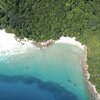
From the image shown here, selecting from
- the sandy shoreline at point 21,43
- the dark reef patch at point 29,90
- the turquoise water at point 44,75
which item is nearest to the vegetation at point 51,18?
the sandy shoreline at point 21,43

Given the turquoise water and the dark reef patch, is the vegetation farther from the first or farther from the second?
the dark reef patch

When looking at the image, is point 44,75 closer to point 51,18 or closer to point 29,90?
point 29,90

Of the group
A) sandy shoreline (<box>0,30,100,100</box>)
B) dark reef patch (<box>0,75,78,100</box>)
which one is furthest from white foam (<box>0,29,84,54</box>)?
dark reef patch (<box>0,75,78,100</box>)

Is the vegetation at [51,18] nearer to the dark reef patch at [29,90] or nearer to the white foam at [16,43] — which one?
the white foam at [16,43]

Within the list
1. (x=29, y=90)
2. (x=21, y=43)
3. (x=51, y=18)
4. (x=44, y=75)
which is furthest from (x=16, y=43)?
(x=29, y=90)

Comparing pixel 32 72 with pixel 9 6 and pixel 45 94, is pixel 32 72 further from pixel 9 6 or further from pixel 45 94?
pixel 9 6

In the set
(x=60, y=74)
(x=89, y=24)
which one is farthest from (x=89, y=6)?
(x=60, y=74)
